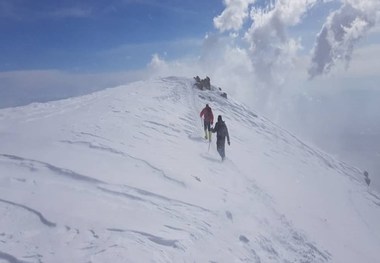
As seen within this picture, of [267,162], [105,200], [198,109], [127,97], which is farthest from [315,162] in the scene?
[105,200]

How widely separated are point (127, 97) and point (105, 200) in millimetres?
20781

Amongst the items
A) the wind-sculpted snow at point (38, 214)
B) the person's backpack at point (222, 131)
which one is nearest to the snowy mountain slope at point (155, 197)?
the wind-sculpted snow at point (38, 214)

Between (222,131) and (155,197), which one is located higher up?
(222,131)

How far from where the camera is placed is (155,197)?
1089cm

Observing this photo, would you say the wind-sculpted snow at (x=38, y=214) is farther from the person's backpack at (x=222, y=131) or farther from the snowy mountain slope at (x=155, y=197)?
the person's backpack at (x=222, y=131)

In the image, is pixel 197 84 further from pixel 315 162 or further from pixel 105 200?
pixel 105 200

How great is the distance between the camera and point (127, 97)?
98.4 ft

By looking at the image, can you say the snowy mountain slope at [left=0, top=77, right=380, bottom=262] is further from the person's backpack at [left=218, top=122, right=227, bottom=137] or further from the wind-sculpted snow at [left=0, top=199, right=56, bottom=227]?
the person's backpack at [left=218, top=122, right=227, bottom=137]

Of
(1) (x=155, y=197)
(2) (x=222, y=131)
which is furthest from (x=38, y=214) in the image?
(2) (x=222, y=131)

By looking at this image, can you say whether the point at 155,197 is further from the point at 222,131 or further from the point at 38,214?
the point at 222,131

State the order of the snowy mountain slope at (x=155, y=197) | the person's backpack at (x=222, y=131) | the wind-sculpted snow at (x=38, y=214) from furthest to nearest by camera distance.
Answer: the person's backpack at (x=222, y=131)
the wind-sculpted snow at (x=38, y=214)
the snowy mountain slope at (x=155, y=197)

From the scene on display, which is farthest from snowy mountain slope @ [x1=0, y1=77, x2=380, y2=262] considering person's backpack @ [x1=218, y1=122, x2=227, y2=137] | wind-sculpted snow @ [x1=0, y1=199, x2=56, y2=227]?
person's backpack @ [x1=218, y1=122, x2=227, y2=137]

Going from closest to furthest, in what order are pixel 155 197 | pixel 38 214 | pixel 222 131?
1. pixel 38 214
2. pixel 155 197
3. pixel 222 131

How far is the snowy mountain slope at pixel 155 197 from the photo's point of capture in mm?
8148
